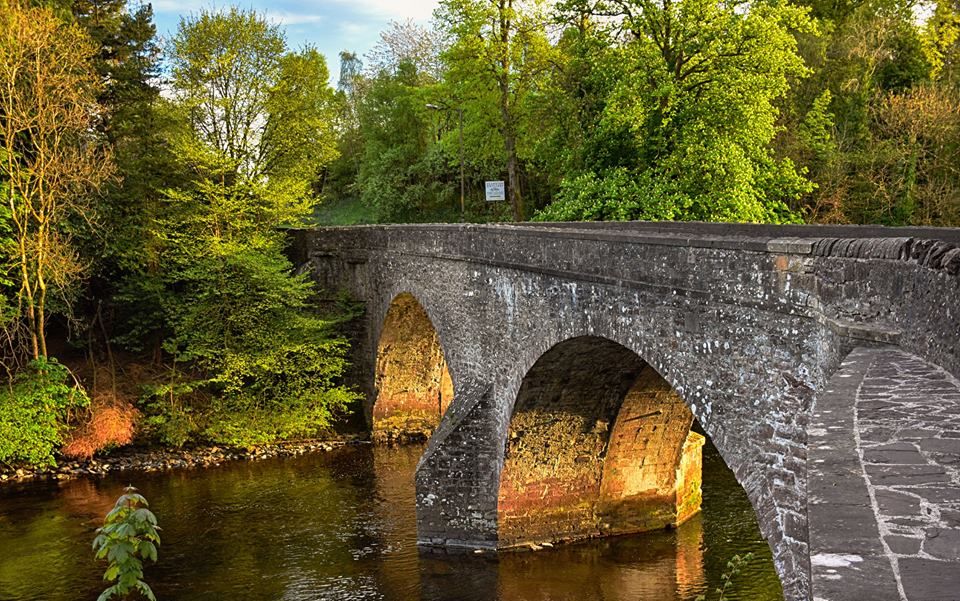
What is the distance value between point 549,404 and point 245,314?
11019 millimetres

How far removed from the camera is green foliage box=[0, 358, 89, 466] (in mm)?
19641

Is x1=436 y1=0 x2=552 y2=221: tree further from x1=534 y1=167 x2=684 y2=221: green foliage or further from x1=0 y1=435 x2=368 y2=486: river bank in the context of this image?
x1=0 y1=435 x2=368 y2=486: river bank

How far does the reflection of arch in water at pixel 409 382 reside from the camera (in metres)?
23.7

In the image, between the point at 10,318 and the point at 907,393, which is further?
the point at 10,318

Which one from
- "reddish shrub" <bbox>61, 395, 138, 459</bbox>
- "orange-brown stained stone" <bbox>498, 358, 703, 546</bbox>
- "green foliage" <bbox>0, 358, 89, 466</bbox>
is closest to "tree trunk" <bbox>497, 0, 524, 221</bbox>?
"reddish shrub" <bbox>61, 395, 138, 459</bbox>

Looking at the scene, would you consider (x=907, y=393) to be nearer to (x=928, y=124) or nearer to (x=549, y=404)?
(x=549, y=404)

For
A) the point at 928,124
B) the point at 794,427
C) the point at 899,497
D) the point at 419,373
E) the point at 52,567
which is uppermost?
the point at 928,124

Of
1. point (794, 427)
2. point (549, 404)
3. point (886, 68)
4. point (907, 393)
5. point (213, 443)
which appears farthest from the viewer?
point (886, 68)

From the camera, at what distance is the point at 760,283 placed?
26.1ft

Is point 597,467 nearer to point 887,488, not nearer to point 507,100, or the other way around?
point 887,488

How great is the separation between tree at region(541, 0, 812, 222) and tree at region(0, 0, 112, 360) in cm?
1214

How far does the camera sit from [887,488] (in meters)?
3.41

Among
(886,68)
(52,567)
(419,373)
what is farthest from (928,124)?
(52,567)

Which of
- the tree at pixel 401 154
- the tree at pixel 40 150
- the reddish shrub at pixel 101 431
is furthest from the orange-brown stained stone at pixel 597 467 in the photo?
the tree at pixel 401 154
